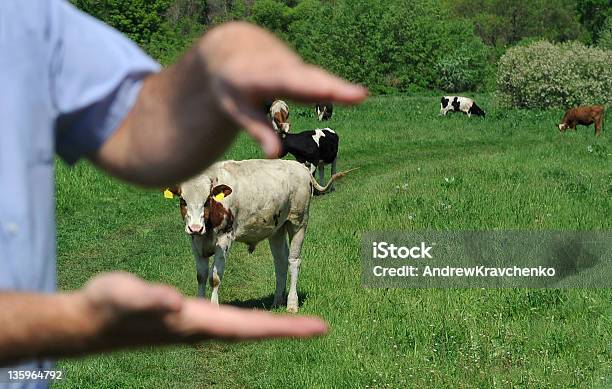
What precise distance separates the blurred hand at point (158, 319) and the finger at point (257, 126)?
0.15 meters

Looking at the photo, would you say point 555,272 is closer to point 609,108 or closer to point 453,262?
point 453,262

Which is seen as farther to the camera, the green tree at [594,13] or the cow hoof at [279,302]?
the green tree at [594,13]

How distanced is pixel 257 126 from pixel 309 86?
6 centimetres

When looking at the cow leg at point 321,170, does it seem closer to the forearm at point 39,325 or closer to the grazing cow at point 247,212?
the grazing cow at point 247,212

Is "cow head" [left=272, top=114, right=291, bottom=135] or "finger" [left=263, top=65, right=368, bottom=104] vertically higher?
"cow head" [left=272, top=114, right=291, bottom=135]

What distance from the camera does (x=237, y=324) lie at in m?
1.00

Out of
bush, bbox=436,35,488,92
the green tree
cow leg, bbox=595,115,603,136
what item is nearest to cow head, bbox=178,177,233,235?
cow leg, bbox=595,115,603,136

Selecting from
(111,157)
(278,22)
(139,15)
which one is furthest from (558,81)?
(278,22)

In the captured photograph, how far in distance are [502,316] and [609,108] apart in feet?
115

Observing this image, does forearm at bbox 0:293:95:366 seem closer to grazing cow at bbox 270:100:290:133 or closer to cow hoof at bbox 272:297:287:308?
cow hoof at bbox 272:297:287:308

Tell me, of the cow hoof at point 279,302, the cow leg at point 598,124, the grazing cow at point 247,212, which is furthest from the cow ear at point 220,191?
the cow leg at point 598,124

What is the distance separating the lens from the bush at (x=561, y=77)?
4391 cm

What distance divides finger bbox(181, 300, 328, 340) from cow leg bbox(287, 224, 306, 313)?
1071cm

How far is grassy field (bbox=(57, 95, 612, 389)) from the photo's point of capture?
875 centimetres
